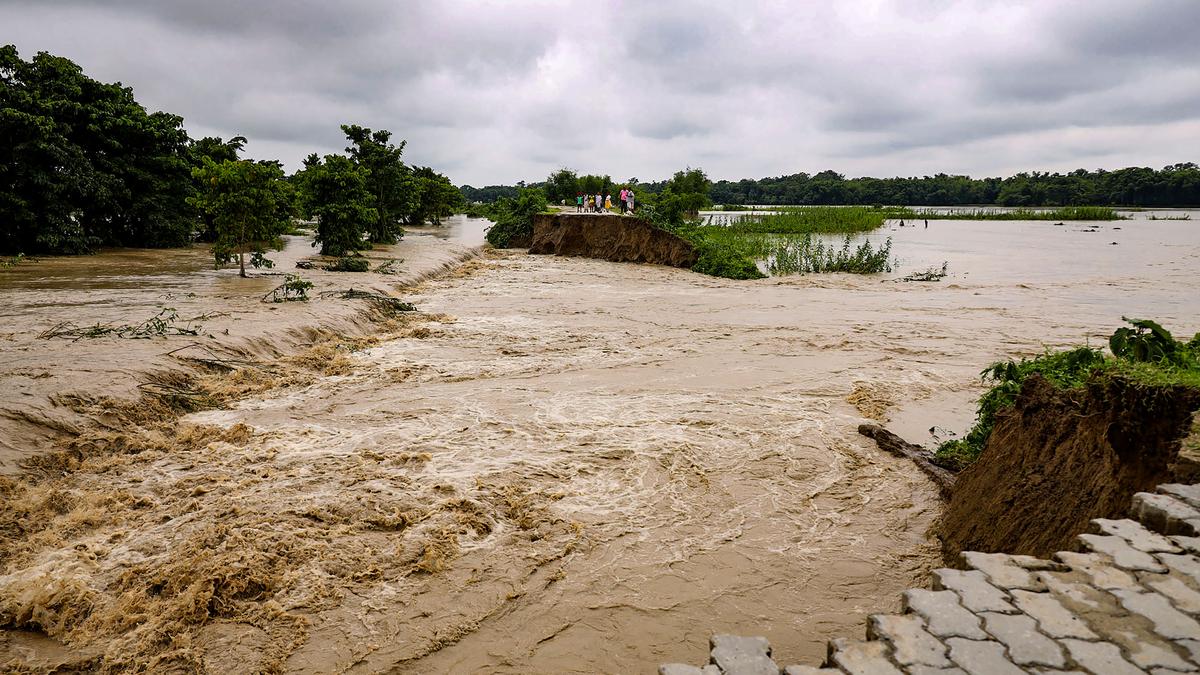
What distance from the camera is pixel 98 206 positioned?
20.2 meters

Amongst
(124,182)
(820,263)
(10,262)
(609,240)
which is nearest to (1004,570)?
(10,262)

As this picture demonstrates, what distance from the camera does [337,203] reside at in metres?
21.1

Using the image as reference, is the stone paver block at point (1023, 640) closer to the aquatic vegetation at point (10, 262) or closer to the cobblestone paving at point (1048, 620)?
the cobblestone paving at point (1048, 620)

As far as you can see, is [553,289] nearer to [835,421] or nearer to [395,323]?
[395,323]

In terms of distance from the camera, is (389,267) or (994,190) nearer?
(389,267)

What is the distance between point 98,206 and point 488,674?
23.0 metres

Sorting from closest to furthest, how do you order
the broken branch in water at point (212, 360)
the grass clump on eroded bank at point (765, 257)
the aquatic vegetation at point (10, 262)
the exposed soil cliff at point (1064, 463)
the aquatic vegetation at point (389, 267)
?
the exposed soil cliff at point (1064, 463), the broken branch in water at point (212, 360), the aquatic vegetation at point (10, 262), the aquatic vegetation at point (389, 267), the grass clump on eroded bank at point (765, 257)

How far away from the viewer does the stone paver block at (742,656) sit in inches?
98.0

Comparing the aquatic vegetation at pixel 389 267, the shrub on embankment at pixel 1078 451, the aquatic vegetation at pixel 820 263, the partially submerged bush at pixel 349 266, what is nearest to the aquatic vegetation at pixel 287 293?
the partially submerged bush at pixel 349 266

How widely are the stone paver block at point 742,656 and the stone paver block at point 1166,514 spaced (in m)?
1.98

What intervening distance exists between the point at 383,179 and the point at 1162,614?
97.6 ft

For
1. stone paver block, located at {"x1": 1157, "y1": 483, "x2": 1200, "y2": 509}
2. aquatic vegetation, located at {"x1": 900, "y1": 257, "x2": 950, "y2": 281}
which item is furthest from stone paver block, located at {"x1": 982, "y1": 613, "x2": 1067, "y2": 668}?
aquatic vegetation, located at {"x1": 900, "y1": 257, "x2": 950, "y2": 281}

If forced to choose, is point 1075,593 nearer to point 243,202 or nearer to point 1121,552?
point 1121,552

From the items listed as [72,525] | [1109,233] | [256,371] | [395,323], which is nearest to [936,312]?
[395,323]
